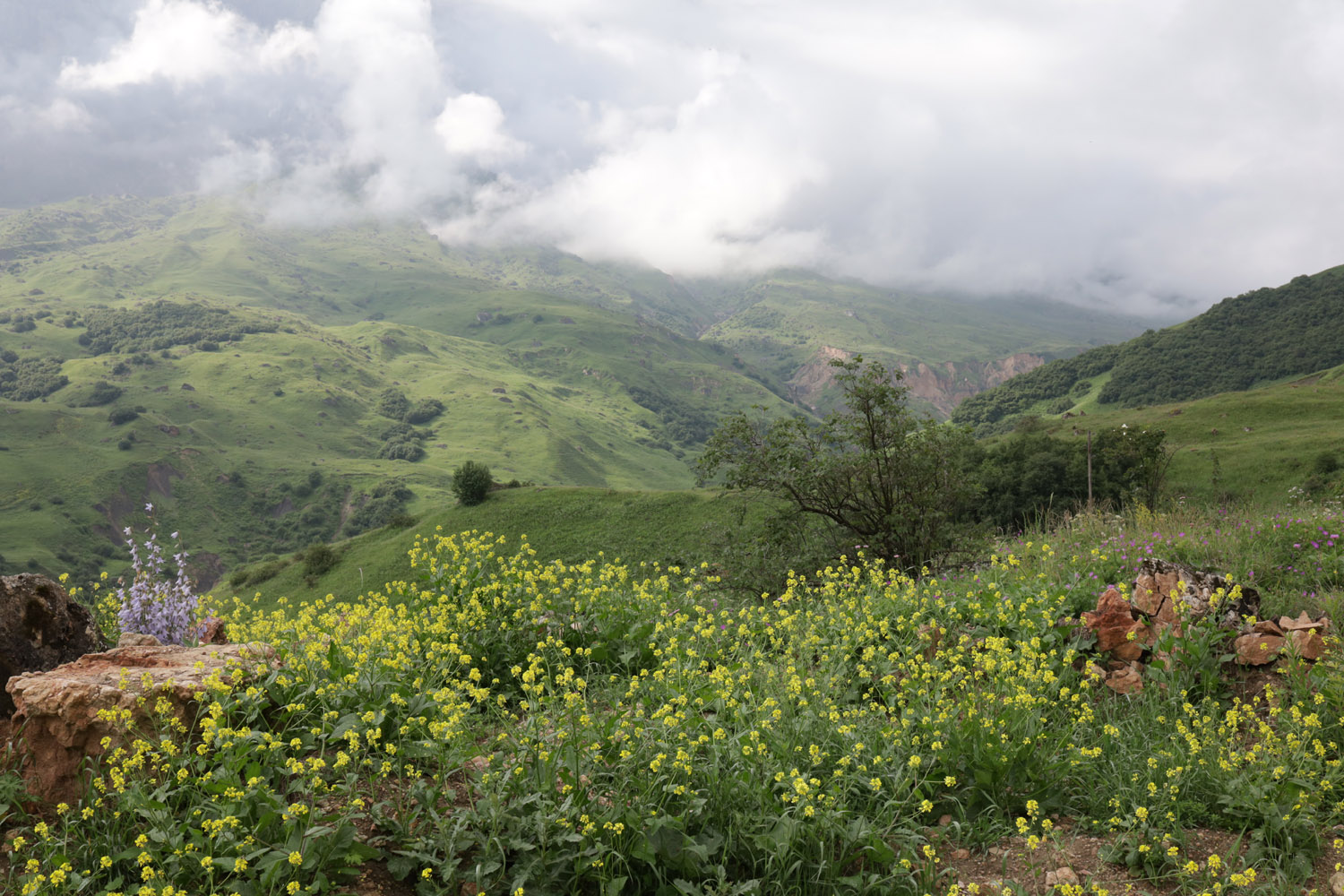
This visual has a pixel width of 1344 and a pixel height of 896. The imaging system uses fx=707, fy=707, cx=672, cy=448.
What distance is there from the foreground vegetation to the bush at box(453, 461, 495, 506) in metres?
74.7

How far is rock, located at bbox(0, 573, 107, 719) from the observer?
6.17 metres

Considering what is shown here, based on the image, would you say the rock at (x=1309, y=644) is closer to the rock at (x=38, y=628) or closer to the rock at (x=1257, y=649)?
the rock at (x=1257, y=649)

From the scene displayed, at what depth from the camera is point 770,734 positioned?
5.40m

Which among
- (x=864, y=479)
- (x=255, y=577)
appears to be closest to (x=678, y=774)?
(x=864, y=479)

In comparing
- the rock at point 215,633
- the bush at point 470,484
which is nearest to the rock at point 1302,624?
the rock at point 215,633

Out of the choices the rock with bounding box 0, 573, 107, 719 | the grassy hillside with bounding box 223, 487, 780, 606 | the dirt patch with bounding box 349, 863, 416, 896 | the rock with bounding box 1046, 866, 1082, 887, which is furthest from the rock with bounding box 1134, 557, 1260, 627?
the grassy hillside with bounding box 223, 487, 780, 606

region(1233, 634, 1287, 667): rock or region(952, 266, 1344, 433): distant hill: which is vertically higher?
region(952, 266, 1344, 433): distant hill

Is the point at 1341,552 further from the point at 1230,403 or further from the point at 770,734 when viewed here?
the point at 1230,403

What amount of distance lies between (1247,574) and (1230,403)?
103652 millimetres

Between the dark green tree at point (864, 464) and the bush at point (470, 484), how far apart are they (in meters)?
64.6

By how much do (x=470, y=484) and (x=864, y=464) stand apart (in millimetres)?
66839

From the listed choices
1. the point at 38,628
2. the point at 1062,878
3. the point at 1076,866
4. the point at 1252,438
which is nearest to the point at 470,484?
the point at 38,628

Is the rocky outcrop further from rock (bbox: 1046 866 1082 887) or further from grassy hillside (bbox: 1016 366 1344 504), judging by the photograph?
grassy hillside (bbox: 1016 366 1344 504)

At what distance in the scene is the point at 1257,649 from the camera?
7.20 m
